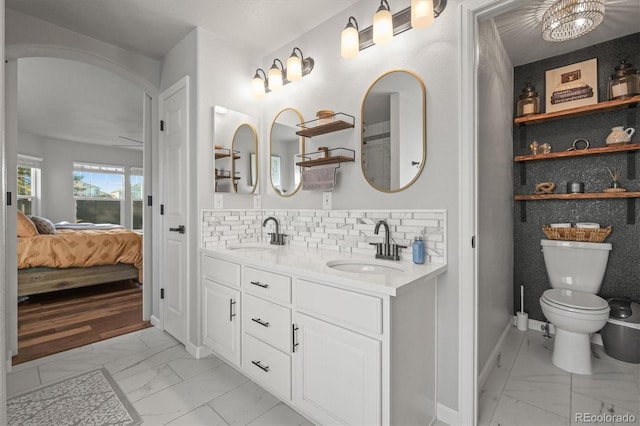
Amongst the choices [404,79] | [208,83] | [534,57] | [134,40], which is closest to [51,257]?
[134,40]

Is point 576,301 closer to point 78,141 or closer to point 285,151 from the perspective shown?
point 285,151

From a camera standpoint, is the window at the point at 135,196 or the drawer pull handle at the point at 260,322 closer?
the drawer pull handle at the point at 260,322

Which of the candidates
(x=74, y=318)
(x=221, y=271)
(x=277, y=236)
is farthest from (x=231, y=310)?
(x=74, y=318)

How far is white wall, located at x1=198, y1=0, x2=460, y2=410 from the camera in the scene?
64.8 inches

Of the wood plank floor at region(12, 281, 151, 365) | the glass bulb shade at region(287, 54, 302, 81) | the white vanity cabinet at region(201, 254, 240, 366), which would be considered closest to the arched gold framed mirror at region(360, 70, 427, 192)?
the glass bulb shade at region(287, 54, 302, 81)

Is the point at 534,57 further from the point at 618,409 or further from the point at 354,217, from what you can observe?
the point at 618,409

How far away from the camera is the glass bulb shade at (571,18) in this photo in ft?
5.78

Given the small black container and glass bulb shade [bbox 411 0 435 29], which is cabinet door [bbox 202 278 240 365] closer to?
glass bulb shade [bbox 411 0 435 29]

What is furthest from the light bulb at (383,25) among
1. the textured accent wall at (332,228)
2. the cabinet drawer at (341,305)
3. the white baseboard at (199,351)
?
the white baseboard at (199,351)

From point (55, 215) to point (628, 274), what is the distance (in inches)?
339

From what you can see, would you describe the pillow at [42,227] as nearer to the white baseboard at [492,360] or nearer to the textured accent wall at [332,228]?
the textured accent wall at [332,228]

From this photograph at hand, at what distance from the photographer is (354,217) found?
204cm

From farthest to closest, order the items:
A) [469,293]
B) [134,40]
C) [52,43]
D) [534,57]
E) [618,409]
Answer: [534,57], [134,40], [52,43], [618,409], [469,293]

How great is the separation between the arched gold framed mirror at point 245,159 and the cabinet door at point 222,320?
831 millimetres
